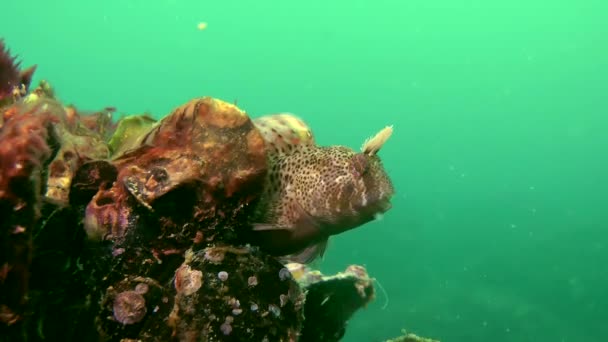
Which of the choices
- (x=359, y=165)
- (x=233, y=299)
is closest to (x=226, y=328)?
(x=233, y=299)

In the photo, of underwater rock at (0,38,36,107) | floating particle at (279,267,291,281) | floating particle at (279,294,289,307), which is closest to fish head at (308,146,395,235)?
floating particle at (279,267,291,281)

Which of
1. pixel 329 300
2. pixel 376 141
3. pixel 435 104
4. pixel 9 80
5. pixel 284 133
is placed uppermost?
pixel 9 80

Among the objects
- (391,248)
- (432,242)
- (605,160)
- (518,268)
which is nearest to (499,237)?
(432,242)

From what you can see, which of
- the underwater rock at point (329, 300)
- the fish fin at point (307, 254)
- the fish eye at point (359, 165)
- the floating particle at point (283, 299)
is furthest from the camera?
the underwater rock at point (329, 300)

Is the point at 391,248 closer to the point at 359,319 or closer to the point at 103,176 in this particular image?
the point at 359,319

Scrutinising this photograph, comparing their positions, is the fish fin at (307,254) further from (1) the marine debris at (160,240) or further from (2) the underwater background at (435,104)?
(2) the underwater background at (435,104)

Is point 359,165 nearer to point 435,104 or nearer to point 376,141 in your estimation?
point 376,141

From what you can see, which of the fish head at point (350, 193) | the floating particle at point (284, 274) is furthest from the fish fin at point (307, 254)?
the floating particle at point (284, 274)

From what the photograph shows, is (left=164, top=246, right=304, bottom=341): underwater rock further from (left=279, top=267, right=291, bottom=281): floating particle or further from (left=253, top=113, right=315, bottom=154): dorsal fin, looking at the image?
(left=253, top=113, right=315, bottom=154): dorsal fin
